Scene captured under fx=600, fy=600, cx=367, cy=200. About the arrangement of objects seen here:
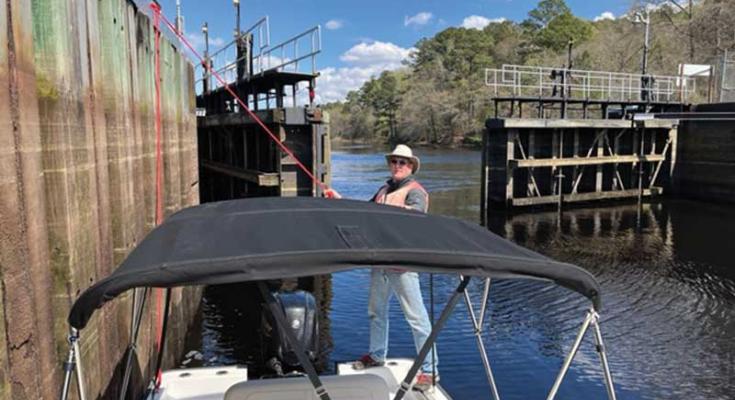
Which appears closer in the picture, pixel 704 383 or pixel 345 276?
pixel 704 383

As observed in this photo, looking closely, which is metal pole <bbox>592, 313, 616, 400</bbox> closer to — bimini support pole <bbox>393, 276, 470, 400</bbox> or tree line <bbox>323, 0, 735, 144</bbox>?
bimini support pole <bbox>393, 276, 470, 400</bbox>

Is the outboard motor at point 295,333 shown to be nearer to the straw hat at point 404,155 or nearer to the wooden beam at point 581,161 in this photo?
the straw hat at point 404,155

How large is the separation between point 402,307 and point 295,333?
1040 mm

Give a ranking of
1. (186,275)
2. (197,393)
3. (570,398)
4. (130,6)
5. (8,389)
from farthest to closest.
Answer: (570,398) → (130,6) → (197,393) → (8,389) → (186,275)

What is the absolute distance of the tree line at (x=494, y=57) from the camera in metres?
49.5

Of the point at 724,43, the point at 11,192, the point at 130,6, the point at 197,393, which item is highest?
the point at 724,43

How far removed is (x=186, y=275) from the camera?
230cm

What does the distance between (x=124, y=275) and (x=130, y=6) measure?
13.1 ft

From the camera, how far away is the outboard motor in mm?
5246

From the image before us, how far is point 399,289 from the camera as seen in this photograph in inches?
193

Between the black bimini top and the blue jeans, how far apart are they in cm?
168

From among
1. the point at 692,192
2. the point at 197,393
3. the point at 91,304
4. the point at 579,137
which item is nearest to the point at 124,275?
the point at 91,304

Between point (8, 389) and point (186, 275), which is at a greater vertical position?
point (186, 275)

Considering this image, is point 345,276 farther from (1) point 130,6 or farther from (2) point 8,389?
(2) point 8,389
